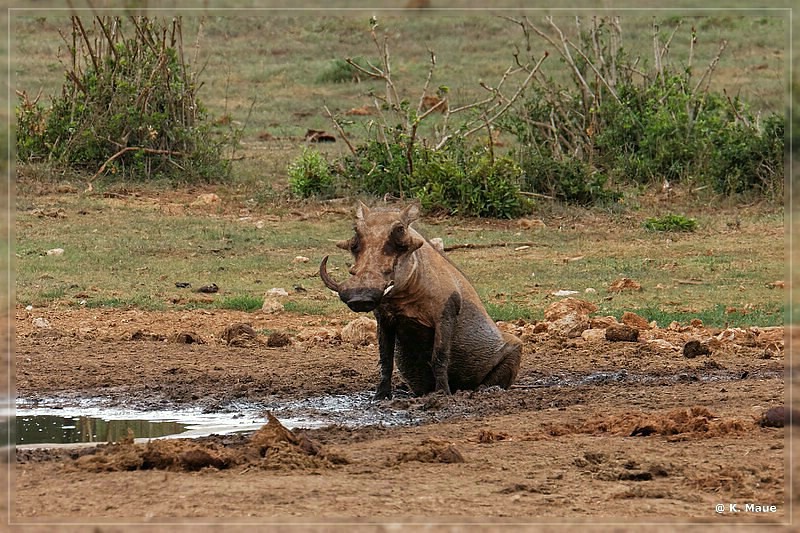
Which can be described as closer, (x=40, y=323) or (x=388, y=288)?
(x=388, y=288)

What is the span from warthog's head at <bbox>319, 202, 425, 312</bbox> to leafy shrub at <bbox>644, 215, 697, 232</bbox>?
7.13 m

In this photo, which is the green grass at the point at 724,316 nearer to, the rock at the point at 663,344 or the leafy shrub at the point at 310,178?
the rock at the point at 663,344

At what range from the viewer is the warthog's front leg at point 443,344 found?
264 inches

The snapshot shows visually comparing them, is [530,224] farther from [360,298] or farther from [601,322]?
[360,298]

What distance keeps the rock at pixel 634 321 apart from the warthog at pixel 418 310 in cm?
224

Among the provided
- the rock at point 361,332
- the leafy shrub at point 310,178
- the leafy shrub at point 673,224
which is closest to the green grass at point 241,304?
the rock at point 361,332

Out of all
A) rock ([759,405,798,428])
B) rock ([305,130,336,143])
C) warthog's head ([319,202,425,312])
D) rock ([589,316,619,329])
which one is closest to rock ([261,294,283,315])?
rock ([589,316,619,329])

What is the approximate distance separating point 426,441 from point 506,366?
2.09m

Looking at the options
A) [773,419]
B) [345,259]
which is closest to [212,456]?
[773,419]

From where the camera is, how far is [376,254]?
6219 mm

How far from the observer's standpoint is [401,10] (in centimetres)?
235

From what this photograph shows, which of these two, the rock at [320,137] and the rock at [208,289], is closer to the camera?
the rock at [208,289]

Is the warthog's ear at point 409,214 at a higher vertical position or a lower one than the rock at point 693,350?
higher

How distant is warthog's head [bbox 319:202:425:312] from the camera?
6039 millimetres
